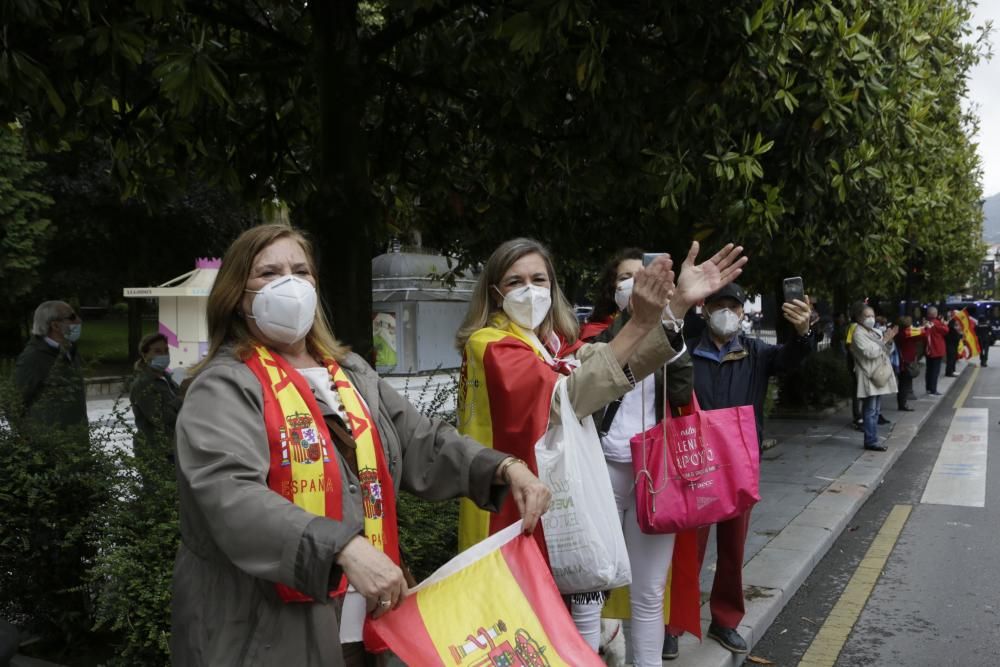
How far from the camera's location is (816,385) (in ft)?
51.4

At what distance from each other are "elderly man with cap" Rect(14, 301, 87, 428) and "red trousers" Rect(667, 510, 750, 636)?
11.4 feet

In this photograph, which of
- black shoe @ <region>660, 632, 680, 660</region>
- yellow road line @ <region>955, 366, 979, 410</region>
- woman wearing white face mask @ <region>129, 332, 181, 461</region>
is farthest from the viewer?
yellow road line @ <region>955, 366, 979, 410</region>

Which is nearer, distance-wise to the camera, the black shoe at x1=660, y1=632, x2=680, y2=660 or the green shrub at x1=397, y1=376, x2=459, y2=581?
the green shrub at x1=397, y1=376, x2=459, y2=581

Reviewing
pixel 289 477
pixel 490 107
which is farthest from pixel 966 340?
pixel 289 477

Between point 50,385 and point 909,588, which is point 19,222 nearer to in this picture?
point 50,385

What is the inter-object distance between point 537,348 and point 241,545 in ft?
5.41

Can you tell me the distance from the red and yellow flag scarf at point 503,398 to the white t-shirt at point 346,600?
0.87 m

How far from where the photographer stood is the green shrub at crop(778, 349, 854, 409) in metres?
15.6

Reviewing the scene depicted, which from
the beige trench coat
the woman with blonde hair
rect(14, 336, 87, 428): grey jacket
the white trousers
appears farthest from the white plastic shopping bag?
the beige trench coat

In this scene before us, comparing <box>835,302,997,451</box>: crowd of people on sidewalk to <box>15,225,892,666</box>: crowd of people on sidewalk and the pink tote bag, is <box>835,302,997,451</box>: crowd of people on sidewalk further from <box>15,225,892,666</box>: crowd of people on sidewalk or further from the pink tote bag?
<box>15,225,892,666</box>: crowd of people on sidewalk

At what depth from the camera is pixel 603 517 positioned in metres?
2.98

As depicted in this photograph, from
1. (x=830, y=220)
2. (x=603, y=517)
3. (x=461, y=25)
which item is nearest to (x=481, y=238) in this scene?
(x=461, y=25)

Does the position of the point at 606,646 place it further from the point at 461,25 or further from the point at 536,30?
the point at 461,25

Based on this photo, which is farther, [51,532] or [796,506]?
[796,506]
